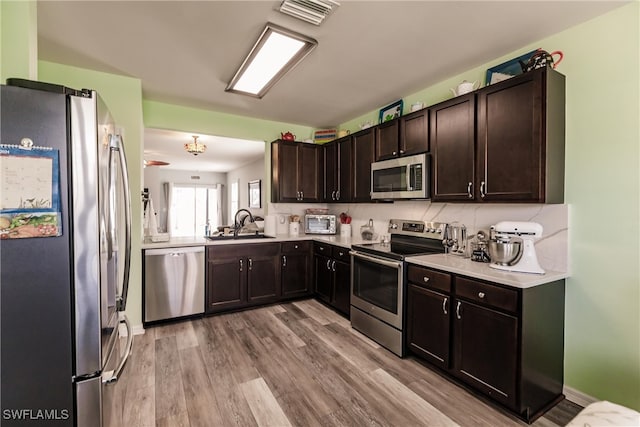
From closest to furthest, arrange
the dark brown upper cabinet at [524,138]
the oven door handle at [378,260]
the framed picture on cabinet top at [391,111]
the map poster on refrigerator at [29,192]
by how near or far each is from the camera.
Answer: the map poster on refrigerator at [29,192] → the dark brown upper cabinet at [524,138] → the oven door handle at [378,260] → the framed picture on cabinet top at [391,111]

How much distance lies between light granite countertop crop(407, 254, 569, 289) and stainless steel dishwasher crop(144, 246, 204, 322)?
230 cm

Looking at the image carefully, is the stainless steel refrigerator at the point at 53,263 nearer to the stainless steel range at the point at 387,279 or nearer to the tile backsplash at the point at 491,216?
the stainless steel range at the point at 387,279

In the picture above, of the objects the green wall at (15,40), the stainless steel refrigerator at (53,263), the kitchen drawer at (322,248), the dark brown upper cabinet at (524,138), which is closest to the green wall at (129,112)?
the green wall at (15,40)

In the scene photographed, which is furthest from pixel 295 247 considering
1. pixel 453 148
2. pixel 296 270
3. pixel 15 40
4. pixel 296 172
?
pixel 15 40

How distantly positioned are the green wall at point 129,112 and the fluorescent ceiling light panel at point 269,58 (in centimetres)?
93

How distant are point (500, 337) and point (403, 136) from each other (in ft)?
6.17

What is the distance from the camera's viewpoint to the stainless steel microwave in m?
2.63

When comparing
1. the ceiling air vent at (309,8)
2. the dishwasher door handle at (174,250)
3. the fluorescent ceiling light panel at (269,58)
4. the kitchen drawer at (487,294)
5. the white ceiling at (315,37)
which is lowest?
the kitchen drawer at (487,294)

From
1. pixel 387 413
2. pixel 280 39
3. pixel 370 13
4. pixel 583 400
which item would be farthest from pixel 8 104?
pixel 583 400

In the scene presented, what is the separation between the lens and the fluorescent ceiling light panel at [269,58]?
203cm

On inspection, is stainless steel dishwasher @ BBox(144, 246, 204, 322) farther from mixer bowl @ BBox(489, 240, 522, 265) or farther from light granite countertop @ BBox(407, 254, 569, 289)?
mixer bowl @ BBox(489, 240, 522, 265)

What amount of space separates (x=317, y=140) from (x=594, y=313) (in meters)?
3.48

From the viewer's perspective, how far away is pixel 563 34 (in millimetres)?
2027

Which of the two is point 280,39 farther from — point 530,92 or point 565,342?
point 565,342
